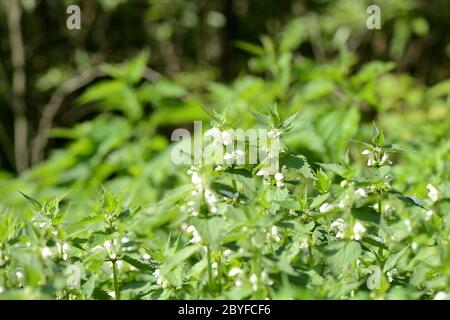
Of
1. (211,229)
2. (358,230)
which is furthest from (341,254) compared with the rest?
(211,229)

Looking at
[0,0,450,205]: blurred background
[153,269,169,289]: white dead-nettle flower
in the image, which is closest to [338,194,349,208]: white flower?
[153,269,169,289]: white dead-nettle flower

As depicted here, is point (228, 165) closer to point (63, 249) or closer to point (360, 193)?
point (360, 193)

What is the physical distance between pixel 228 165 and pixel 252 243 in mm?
287

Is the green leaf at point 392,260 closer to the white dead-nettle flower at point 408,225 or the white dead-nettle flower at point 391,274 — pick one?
the white dead-nettle flower at point 391,274

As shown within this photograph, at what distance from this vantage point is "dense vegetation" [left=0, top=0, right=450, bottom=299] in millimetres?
1801

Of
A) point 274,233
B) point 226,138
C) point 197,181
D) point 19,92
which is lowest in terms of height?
point 274,233

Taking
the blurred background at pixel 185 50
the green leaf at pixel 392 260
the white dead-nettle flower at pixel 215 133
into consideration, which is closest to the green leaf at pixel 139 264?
the white dead-nettle flower at pixel 215 133

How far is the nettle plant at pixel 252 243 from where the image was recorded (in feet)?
5.62

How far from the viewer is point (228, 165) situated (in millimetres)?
1925

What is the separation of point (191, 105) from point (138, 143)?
16.6 inches

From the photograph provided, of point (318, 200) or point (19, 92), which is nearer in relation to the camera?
point (318, 200)

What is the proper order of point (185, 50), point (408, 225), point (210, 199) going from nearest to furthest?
1. point (210, 199)
2. point (408, 225)
3. point (185, 50)
